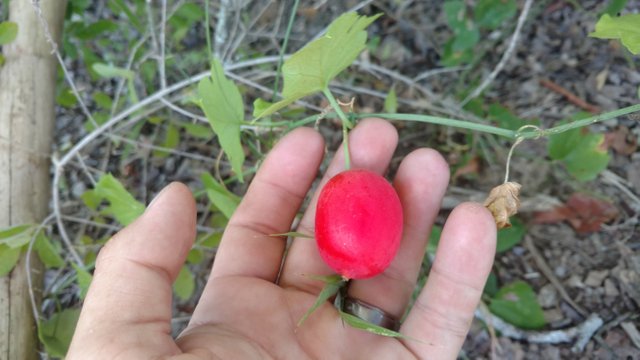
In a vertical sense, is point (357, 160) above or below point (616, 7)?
below

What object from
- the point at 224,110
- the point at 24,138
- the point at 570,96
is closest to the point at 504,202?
the point at 224,110

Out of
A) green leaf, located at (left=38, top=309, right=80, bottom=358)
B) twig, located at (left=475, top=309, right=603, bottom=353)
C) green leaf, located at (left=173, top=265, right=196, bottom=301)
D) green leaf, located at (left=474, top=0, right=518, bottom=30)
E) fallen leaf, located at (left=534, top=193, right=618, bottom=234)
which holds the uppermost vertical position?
green leaf, located at (left=474, top=0, right=518, bottom=30)

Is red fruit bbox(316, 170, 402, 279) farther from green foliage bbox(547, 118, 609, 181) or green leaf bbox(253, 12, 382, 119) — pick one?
green foliage bbox(547, 118, 609, 181)

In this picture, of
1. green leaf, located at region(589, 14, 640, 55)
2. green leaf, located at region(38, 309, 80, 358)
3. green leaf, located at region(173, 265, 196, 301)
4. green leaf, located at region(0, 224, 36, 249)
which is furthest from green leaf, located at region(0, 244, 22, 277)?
green leaf, located at region(589, 14, 640, 55)

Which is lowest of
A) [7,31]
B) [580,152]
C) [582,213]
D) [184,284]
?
[582,213]

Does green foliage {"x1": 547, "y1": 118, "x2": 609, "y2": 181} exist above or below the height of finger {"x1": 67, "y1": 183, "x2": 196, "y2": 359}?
below

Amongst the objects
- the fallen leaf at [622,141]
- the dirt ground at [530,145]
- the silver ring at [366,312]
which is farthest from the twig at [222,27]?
the fallen leaf at [622,141]

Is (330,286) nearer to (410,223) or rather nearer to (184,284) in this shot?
(410,223)
